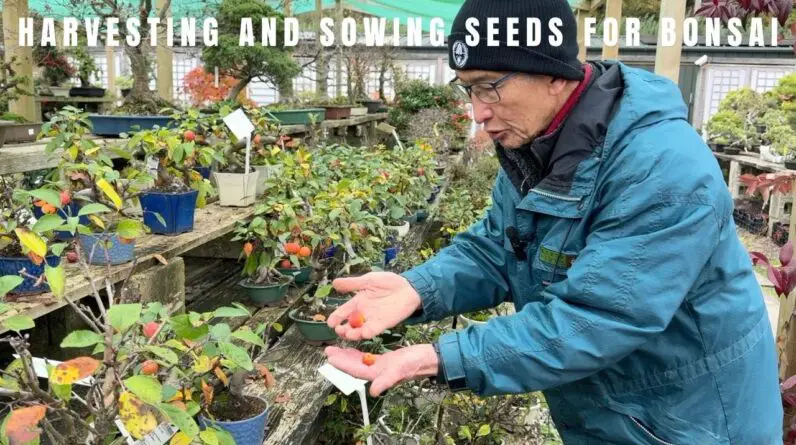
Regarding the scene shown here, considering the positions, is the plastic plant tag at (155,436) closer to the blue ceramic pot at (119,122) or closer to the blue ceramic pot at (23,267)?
the blue ceramic pot at (23,267)

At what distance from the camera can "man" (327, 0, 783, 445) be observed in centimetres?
103

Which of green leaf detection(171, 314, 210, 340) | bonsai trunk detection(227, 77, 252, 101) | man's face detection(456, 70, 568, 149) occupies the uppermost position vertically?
bonsai trunk detection(227, 77, 252, 101)

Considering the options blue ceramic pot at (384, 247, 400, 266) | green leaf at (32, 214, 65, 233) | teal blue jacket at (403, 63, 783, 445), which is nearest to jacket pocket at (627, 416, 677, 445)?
teal blue jacket at (403, 63, 783, 445)

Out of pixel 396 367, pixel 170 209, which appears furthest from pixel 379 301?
pixel 170 209

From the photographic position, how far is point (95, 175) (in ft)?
6.70

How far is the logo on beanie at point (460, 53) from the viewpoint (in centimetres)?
122

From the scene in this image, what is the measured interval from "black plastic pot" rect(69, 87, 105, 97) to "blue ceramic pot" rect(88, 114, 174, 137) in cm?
384

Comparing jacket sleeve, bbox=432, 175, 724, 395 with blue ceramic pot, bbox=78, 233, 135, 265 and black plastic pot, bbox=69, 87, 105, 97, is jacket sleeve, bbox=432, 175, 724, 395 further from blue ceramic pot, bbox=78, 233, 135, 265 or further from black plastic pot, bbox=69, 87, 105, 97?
black plastic pot, bbox=69, 87, 105, 97

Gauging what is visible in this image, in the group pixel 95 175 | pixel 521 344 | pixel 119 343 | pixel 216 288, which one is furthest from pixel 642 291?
pixel 216 288

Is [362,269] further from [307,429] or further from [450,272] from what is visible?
[450,272]

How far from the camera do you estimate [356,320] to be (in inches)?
50.6

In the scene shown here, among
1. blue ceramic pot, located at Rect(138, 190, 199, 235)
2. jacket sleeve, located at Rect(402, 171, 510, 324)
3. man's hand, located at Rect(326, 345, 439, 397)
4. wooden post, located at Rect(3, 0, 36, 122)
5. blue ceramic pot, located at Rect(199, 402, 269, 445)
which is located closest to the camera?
man's hand, located at Rect(326, 345, 439, 397)

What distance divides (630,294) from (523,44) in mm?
436

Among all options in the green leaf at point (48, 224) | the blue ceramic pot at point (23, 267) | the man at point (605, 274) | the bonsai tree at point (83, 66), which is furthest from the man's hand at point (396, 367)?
the bonsai tree at point (83, 66)
